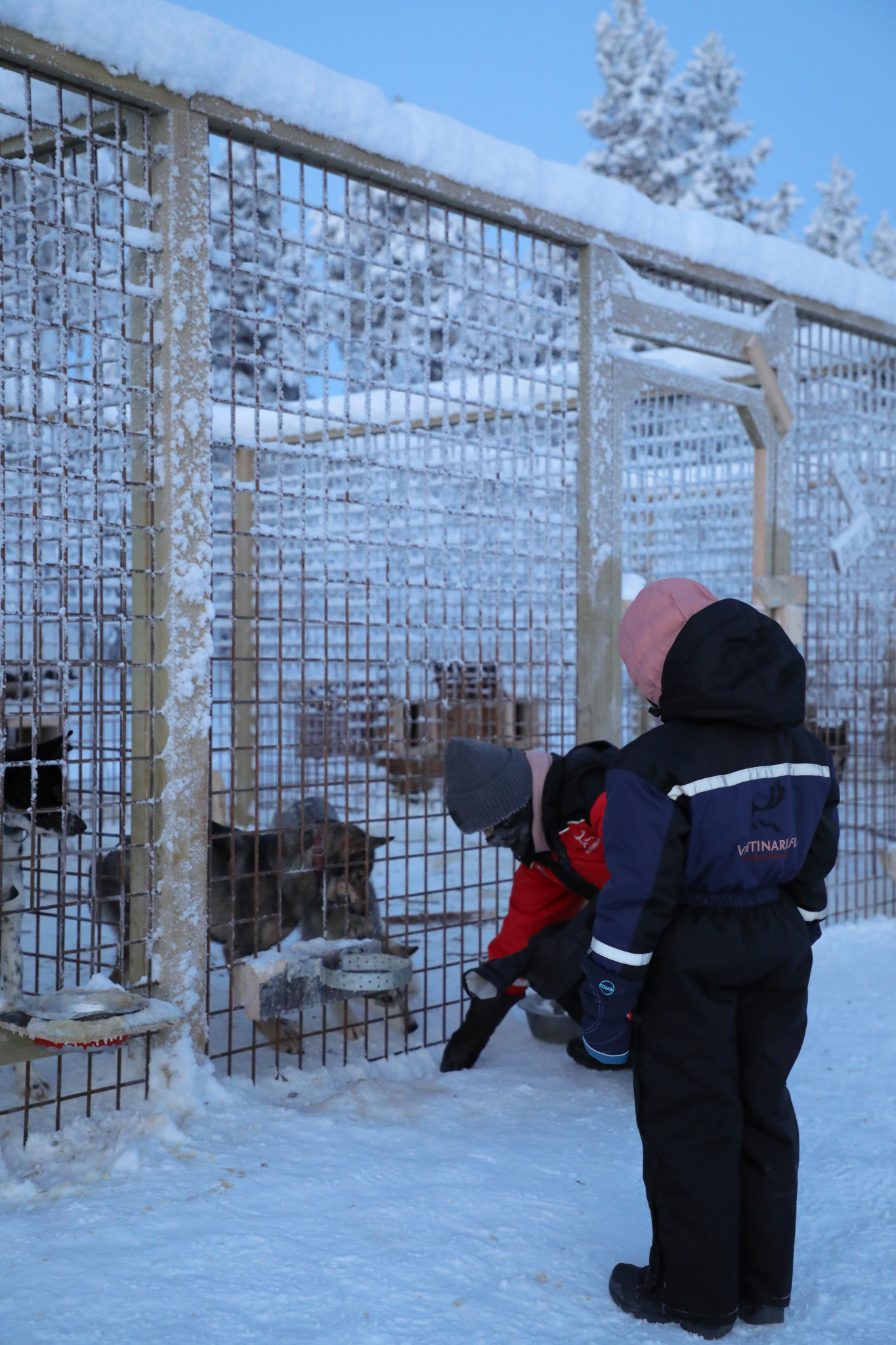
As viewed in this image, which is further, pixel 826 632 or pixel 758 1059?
pixel 826 632

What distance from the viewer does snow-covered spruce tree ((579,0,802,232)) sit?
2980cm

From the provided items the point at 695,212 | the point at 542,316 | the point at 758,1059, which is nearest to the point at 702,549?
the point at 695,212

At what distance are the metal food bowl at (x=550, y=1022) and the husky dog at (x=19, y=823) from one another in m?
2.05

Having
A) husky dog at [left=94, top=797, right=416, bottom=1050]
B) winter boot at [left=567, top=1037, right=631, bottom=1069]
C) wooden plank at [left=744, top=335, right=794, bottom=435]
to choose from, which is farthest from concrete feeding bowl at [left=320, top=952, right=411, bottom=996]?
wooden plank at [left=744, top=335, right=794, bottom=435]

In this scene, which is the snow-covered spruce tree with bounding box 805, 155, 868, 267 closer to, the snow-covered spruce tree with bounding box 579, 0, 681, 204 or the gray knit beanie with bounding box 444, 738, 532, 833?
the snow-covered spruce tree with bounding box 579, 0, 681, 204

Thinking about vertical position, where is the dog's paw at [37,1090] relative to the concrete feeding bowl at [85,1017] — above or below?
below

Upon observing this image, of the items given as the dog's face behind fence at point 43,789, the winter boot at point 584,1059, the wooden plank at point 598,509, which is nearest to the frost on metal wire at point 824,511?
the wooden plank at point 598,509

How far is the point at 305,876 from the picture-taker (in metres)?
4.93

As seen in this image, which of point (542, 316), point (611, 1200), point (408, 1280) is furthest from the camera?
point (542, 316)

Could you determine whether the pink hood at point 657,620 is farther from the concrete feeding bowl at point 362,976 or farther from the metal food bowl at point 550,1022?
the metal food bowl at point 550,1022

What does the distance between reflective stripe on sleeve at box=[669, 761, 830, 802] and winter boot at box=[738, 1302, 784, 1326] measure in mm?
1273

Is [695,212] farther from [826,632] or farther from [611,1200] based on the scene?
[611,1200]

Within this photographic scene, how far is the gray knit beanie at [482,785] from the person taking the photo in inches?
153

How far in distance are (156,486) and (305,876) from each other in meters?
1.86
